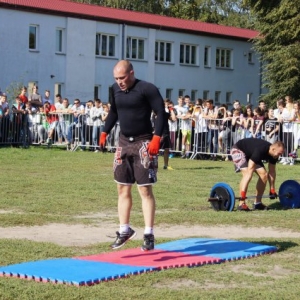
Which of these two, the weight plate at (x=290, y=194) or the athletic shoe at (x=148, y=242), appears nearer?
the athletic shoe at (x=148, y=242)

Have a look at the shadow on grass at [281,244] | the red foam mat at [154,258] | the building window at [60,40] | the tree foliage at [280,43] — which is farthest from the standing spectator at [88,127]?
the tree foliage at [280,43]

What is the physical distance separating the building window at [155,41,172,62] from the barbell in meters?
42.3

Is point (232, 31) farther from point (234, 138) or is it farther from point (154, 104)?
point (154, 104)

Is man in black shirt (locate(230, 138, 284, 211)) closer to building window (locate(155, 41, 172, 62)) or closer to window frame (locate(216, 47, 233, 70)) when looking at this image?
building window (locate(155, 41, 172, 62))

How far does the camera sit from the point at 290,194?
14500 mm

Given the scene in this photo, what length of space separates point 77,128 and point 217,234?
18.6m

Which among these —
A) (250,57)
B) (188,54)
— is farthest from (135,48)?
(250,57)

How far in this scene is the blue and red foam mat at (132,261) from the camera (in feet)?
26.6

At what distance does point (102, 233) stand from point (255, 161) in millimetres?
3519

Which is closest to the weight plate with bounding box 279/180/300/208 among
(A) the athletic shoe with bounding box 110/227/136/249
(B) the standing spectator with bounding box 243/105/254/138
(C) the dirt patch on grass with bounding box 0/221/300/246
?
(C) the dirt patch on grass with bounding box 0/221/300/246

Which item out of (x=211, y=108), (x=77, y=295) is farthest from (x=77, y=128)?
(x=77, y=295)

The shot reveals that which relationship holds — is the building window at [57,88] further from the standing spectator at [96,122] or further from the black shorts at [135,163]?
the black shorts at [135,163]

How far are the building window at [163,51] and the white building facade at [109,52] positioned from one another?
0.04m

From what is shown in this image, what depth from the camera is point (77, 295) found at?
739 centimetres
